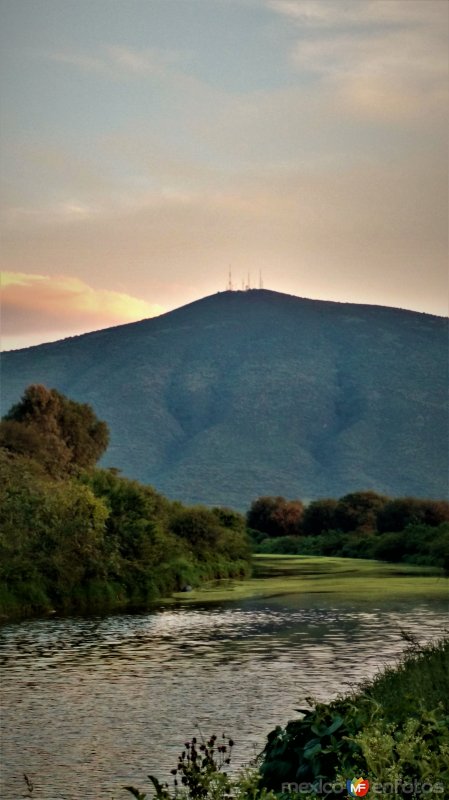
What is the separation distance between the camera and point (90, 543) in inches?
1829

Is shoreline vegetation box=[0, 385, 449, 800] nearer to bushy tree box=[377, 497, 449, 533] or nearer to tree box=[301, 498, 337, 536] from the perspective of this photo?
bushy tree box=[377, 497, 449, 533]

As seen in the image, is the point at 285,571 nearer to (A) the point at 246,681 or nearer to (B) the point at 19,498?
(B) the point at 19,498

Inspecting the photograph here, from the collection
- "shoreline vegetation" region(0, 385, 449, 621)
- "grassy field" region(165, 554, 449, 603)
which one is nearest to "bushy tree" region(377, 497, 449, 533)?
"shoreline vegetation" region(0, 385, 449, 621)

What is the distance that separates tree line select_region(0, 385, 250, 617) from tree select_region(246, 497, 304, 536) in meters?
58.6

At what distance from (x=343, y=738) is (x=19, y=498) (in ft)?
125

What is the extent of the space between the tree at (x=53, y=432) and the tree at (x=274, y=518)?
48575 mm

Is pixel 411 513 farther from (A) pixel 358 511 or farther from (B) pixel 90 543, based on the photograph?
(B) pixel 90 543

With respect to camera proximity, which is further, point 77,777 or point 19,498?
point 19,498

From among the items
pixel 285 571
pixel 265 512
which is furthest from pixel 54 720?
pixel 265 512

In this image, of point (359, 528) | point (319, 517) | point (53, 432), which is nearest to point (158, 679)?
point (53, 432)

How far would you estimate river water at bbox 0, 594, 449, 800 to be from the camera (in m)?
17.1

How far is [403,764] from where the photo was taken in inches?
381

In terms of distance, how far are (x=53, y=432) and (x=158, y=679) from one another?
2088 inches

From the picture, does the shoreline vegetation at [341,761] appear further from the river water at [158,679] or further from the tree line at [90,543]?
the tree line at [90,543]
